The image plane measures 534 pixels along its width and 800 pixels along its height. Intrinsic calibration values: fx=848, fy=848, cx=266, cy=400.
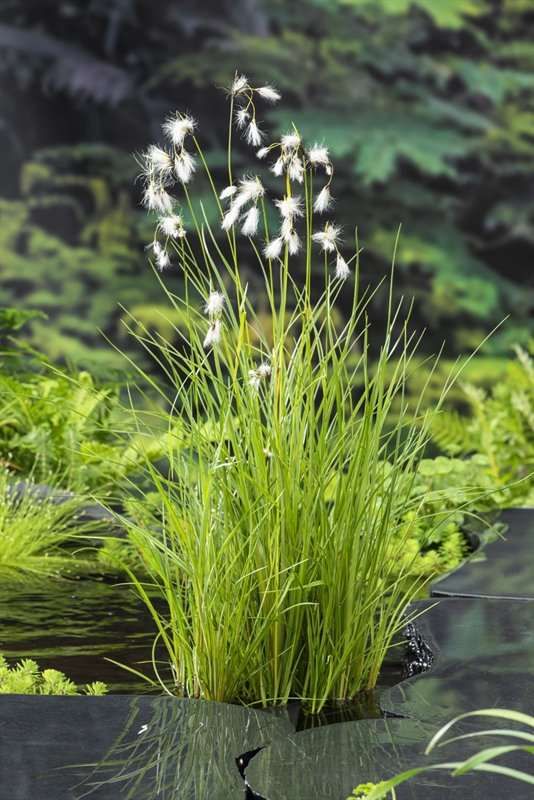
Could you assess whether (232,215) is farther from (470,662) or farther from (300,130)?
(300,130)

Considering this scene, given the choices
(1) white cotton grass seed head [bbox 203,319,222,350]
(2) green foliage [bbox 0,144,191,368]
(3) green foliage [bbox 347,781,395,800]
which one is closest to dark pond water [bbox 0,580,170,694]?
(3) green foliage [bbox 347,781,395,800]

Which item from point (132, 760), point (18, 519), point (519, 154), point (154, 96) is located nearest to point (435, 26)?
point (519, 154)

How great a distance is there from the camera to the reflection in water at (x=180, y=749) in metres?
1.19

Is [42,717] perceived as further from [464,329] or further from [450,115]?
[450,115]

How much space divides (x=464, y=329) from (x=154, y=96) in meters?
3.11

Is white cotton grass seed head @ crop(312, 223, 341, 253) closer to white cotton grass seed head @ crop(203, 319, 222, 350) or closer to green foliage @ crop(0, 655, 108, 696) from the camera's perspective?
white cotton grass seed head @ crop(203, 319, 222, 350)

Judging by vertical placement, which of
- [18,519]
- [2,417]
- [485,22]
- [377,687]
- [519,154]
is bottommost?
[377,687]

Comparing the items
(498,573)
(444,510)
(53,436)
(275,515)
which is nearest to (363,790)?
(275,515)

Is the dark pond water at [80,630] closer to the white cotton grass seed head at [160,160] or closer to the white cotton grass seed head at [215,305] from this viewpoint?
the white cotton grass seed head at [215,305]

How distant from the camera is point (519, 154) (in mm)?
7023

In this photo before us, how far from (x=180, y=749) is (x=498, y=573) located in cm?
132

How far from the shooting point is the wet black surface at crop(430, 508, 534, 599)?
222 centimetres

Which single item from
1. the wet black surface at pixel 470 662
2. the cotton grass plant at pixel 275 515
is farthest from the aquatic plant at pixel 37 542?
the wet black surface at pixel 470 662

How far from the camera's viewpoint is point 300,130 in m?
6.73
